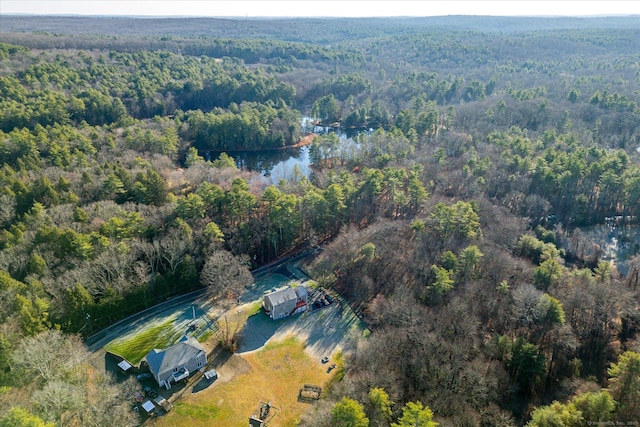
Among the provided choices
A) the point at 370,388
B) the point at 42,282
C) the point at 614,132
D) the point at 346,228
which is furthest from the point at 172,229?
the point at 614,132

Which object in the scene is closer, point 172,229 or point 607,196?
point 172,229

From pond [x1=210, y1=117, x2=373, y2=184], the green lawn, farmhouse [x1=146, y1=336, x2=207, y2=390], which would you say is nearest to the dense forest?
pond [x1=210, y1=117, x2=373, y2=184]

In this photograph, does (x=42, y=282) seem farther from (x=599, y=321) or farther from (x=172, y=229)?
(x=599, y=321)

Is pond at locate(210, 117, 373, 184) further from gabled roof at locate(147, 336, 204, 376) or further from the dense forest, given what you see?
gabled roof at locate(147, 336, 204, 376)

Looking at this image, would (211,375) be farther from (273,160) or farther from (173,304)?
(273,160)

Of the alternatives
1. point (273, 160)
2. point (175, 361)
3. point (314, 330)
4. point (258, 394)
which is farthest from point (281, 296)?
point (273, 160)

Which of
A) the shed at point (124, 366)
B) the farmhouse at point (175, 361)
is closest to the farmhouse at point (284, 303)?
the farmhouse at point (175, 361)

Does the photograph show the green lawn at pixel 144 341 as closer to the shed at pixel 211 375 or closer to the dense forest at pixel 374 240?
the dense forest at pixel 374 240

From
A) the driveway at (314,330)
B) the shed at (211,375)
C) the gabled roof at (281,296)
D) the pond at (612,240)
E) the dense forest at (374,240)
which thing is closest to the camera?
the dense forest at (374,240)
